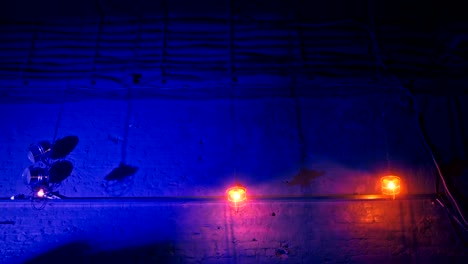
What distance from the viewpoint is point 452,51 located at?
4.00 meters

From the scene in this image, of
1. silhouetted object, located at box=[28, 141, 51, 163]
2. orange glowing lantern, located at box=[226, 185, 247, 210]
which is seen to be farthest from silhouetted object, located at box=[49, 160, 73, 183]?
orange glowing lantern, located at box=[226, 185, 247, 210]

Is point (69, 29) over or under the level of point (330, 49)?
over

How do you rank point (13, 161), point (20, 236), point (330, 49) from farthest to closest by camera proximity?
point (330, 49) < point (13, 161) < point (20, 236)

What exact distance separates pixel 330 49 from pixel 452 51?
153cm

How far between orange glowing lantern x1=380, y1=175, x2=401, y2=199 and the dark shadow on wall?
250 cm

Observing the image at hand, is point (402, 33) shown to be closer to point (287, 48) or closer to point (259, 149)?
point (287, 48)

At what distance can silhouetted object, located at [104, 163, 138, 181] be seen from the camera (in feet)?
12.4

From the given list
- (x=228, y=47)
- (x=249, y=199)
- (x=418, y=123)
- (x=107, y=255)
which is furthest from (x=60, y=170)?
(x=418, y=123)

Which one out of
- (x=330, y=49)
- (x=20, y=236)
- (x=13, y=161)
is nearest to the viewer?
(x=20, y=236)

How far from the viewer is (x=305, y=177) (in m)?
3.75

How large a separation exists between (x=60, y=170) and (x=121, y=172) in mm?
745

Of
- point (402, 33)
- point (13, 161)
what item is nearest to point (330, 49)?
point (402, 33)

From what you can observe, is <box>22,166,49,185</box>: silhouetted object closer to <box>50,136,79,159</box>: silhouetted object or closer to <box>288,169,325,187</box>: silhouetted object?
<box>50,136,79,159</box>: silhouetted object

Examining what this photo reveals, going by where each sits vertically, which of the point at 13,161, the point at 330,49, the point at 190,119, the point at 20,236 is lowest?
the point at 20,236
